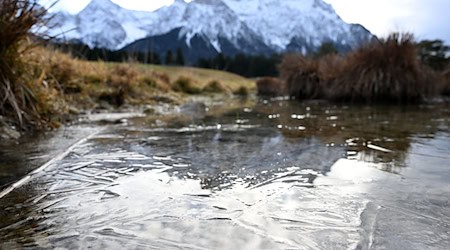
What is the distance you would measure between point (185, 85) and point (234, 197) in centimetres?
1425

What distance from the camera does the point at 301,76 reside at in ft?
43.3

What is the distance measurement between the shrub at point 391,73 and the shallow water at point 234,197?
7.01 metres

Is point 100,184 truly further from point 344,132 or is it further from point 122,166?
point 344,132

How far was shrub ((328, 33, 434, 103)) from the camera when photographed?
985cm

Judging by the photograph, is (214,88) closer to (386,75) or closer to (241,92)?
(241,92)

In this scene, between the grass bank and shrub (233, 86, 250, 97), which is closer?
the grass bank

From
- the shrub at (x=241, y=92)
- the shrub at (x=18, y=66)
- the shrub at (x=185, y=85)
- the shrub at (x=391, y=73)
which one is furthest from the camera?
the shrub at (x=241, y=92)

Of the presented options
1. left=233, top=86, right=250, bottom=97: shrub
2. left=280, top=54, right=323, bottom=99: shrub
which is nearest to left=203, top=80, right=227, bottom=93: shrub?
left=233, top=86, right=250, bottom=97: shrub

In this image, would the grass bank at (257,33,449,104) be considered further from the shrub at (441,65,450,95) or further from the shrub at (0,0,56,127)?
the shrub at (0,0,56,127)

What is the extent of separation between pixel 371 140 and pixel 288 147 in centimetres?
80

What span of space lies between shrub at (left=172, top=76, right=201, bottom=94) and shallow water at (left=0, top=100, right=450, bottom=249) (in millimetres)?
12344

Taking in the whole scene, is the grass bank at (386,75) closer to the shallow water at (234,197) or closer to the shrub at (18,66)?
the shallow water at (234,197)

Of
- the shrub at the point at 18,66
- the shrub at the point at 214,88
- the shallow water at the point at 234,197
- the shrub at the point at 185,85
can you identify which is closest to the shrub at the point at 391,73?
the shallow water at the point at 234,197

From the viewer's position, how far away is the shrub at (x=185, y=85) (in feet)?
50.9
